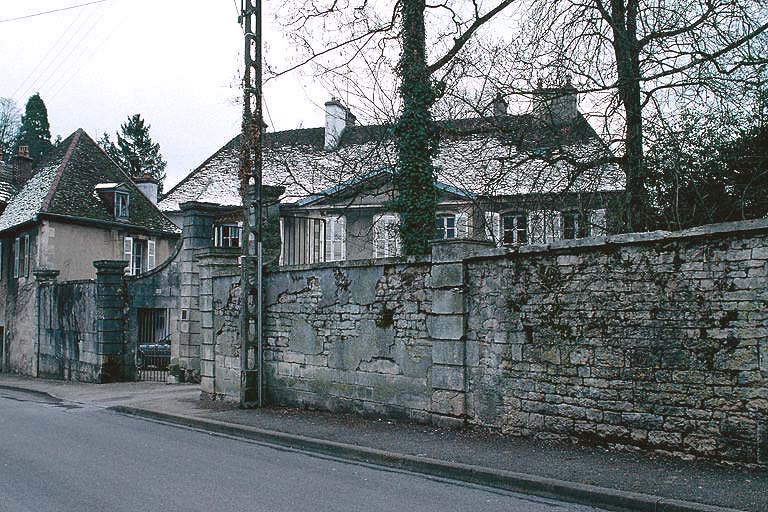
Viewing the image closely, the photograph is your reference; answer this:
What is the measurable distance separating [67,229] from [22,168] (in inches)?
368

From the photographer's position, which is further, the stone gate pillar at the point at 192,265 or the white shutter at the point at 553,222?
the stone gate pillar at the point at 192,265

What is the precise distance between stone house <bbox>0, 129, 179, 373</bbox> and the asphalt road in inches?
639

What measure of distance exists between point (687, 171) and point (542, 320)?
5059mm

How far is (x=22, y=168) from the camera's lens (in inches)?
1375

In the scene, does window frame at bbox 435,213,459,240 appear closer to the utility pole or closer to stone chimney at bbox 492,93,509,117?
stone chimney at bbox 492,93,509,117

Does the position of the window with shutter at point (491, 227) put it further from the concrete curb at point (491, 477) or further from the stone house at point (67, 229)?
the stone house at point (67, 229)

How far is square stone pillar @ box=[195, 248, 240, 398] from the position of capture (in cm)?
1547

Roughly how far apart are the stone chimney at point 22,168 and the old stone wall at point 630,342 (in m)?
30.7

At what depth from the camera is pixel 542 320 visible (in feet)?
31.0

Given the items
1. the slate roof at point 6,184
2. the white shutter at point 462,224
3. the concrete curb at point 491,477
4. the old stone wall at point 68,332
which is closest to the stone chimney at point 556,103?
the white shutter at point 462,224

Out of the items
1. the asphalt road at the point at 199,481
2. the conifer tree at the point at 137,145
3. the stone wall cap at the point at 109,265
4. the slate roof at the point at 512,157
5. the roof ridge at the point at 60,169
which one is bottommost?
the asphalt road at the point at 199,481

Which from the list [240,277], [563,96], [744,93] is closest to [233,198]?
[240,277]

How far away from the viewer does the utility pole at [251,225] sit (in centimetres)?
1371

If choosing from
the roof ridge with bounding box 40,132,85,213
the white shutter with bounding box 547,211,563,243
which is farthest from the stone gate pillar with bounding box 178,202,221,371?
the roof ridge with bounding box 40,132,85,213
